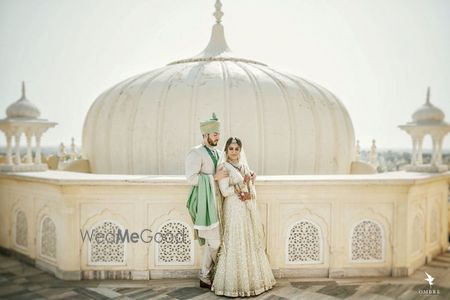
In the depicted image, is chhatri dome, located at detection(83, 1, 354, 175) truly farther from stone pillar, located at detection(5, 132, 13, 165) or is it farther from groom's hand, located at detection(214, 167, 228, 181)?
groom's hand, located at detection(214, 167, 228, 181)

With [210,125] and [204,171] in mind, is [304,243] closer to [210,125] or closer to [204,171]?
[204,171]

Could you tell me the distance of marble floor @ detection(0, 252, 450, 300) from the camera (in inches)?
187

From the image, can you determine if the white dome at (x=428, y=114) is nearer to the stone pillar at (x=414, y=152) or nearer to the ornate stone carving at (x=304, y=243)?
the stone pillar at (x=414, y=152)

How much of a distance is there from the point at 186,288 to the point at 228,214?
1227 millimetres

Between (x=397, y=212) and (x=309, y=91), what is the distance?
325 cm

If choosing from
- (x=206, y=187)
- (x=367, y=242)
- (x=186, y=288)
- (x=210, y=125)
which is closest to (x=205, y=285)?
(x=186, y=288)

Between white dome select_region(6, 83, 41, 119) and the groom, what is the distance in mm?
4041

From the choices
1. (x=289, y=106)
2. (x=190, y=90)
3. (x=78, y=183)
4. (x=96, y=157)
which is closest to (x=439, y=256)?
(x=289, y=106)

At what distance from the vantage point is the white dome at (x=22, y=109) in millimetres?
6957

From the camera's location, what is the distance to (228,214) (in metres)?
4.61

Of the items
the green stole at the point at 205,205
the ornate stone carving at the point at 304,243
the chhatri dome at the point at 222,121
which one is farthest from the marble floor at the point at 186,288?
the chhatri dome at the point at 222,121

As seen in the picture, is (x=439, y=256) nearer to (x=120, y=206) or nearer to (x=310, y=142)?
(x=310, y=142)

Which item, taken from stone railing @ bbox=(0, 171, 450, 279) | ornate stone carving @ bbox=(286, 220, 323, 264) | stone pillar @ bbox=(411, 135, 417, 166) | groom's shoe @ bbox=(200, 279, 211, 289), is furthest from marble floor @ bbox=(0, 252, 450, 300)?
stone pillar @ bbox=(411, 135, 417, 166)

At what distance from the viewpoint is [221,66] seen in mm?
8000
